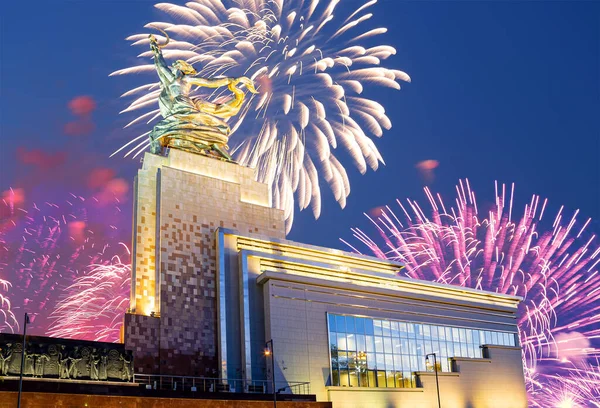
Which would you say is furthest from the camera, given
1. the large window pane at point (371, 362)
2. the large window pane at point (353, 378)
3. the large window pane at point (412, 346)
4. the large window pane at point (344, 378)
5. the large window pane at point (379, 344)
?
the large window pane at point (412, 346)

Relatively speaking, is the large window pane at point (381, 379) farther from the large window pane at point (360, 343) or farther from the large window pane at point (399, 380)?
the large window pane at point (360, 343)

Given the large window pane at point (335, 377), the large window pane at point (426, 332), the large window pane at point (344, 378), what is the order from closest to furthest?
the large window pane at point (335, 377)
the large window pane at point (344, 378)
the large window pane at point (426, 332)

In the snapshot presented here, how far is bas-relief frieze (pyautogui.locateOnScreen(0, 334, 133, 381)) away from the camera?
3631 centimetres

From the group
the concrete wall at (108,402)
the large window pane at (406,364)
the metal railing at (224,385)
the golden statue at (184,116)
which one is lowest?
the concrete wall at (108,402)

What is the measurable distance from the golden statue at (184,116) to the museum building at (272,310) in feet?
6.55

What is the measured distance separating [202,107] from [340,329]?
2049 centimetres

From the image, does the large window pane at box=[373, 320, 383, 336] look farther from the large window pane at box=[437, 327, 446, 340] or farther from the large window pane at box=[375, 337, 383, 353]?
the large window pane at box=[437, 327, 446, 340]

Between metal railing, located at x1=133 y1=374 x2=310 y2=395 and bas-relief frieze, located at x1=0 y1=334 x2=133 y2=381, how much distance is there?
311 centimetres

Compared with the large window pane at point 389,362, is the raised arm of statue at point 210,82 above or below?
above

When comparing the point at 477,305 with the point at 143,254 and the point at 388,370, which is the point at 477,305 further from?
the point at 143,254

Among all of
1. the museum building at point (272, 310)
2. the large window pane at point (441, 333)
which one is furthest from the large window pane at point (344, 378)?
the large window pane at point (441, 333)

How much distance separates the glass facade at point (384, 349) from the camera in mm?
47531

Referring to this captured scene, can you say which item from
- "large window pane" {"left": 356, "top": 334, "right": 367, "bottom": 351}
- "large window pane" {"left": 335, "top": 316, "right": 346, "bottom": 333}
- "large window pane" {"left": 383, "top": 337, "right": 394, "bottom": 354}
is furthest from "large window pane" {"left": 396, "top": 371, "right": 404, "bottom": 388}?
Answer: "large window pane" {"left": 335, "top": 316, "right": 346, "bottom": 333}

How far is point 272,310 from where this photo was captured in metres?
45.8
